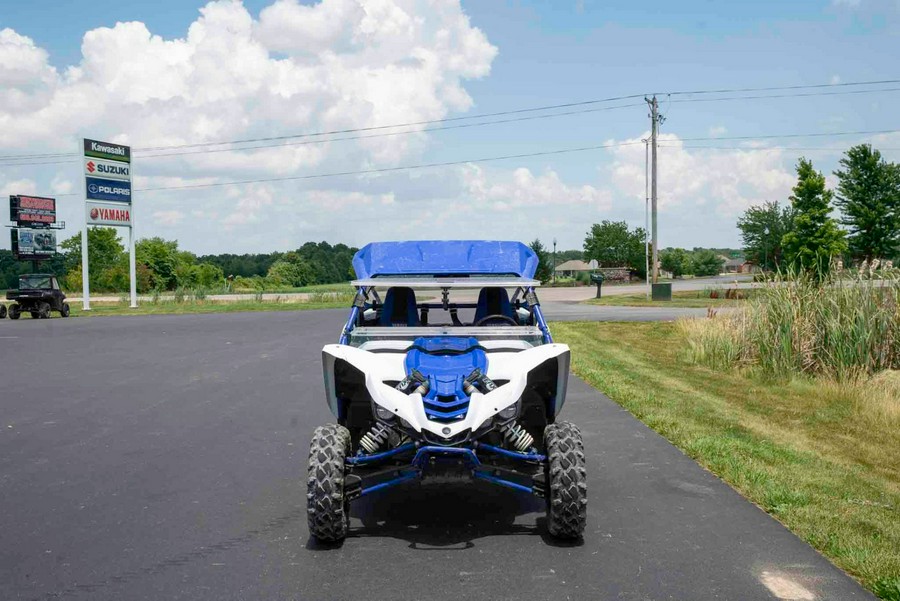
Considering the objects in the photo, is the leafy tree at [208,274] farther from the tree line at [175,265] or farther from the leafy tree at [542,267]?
the leafy tree at [542,267]

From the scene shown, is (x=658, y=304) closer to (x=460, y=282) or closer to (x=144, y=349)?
(x=144, y=349)

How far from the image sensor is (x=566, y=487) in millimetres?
5039

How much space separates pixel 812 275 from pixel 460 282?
1005cm

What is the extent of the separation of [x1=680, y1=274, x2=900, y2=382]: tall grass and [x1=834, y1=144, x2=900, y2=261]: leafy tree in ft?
184

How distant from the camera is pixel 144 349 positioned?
19.2 metres

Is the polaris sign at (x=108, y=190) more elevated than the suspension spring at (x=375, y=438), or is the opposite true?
the polaris sign at (x=108, y=190)

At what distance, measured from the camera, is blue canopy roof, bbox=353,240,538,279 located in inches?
295

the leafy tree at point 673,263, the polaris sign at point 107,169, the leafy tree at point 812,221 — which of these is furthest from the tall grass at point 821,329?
the leafy tree at point 673,263

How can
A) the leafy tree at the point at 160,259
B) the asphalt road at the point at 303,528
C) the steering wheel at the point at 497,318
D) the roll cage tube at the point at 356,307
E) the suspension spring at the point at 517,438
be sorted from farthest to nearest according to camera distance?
the leafy tree at the point at 160,259, the steering wheel at the point at 497,318, the roll cage tube at the point at 356,307, the suspension spring at the point at 517,438, the asphalt road at the point at 303,528

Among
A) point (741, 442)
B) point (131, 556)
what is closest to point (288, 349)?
point (741, 442)

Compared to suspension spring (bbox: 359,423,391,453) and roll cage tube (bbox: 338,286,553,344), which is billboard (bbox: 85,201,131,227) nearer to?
roll cage tube (bbox: 338,286,553,344)

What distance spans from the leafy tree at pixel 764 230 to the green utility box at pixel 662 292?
45.4 metres

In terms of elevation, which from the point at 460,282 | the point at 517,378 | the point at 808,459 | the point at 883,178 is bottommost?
the point at 808,459

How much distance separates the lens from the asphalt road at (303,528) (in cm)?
452
